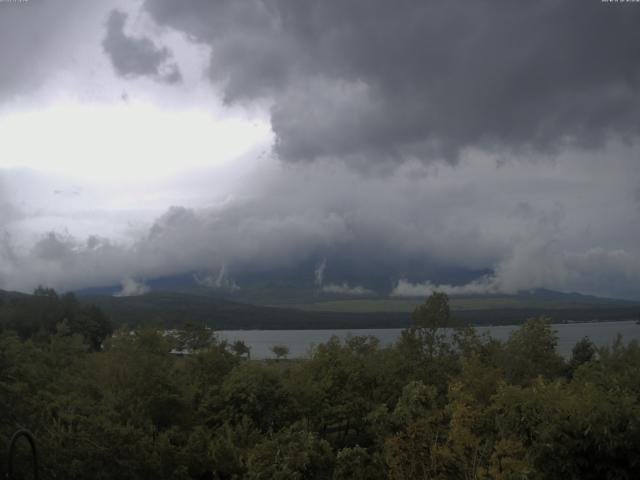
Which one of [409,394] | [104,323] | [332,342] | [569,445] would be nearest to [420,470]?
[409,394]

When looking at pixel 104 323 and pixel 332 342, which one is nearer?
pixel 332 342

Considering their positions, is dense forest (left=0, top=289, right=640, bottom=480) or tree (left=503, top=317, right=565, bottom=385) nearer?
dense forest (left=0, top=289, right=640, bottom=480)

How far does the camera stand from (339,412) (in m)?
33.5

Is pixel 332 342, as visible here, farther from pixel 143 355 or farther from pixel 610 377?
pixel 610 377

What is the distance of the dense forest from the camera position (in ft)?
60.2

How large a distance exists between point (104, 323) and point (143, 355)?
2596 inches

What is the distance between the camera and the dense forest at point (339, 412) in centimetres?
1834

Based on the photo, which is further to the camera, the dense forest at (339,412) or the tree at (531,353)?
the tree at (531,353)

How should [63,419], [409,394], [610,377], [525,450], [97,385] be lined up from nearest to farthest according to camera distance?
1. [525,450]
2. [409,394]
3. [63,419]
4. [610,377]
5. [97,385]

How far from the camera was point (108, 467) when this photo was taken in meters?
21.9

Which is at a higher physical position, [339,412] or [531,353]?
[531,353]

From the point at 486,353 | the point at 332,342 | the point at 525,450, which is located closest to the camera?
the point at 525,450

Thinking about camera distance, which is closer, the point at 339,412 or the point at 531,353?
the point at 339,412

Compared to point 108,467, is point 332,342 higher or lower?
higher
